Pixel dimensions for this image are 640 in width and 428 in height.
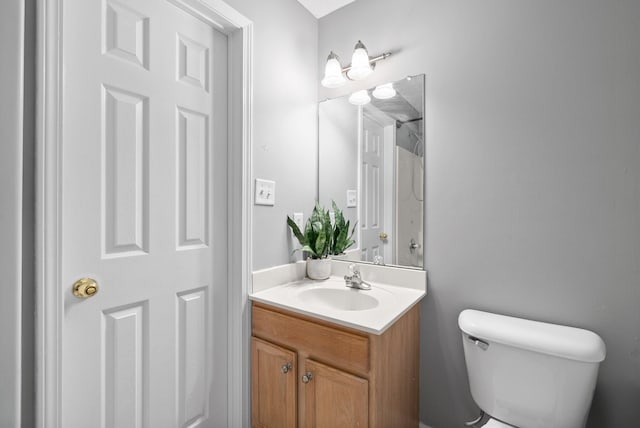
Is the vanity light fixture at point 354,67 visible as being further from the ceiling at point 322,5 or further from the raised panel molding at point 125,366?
the raised panel molding at point 125,366

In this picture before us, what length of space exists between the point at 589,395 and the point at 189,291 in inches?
58.1

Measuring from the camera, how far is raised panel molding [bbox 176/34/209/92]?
1.21m

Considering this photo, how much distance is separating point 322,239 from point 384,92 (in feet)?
2.74

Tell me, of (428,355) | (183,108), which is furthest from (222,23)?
(428,355)

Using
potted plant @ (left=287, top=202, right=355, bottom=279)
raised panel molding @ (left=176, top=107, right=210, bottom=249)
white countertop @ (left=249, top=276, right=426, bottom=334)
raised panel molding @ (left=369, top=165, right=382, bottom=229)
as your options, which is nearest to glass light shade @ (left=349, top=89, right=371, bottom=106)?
raised panel molding @ (left=369, top=165, right=382, bottom=229)

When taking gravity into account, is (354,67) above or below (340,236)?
above

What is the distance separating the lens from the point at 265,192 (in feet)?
4.80

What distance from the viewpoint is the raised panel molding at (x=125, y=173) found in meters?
1.01

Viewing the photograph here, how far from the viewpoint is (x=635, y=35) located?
Result: 40.5 inches

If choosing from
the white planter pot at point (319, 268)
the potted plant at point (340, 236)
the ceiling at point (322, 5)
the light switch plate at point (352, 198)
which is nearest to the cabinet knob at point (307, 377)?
the white planter pot at point (319, 268)

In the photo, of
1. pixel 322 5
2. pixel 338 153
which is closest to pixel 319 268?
pixel 338 153

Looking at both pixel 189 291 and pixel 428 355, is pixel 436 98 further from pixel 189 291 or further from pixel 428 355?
pixel 189 291

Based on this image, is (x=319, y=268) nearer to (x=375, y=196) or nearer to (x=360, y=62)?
(x=375, y=196)

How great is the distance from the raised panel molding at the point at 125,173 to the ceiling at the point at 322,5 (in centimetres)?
112
